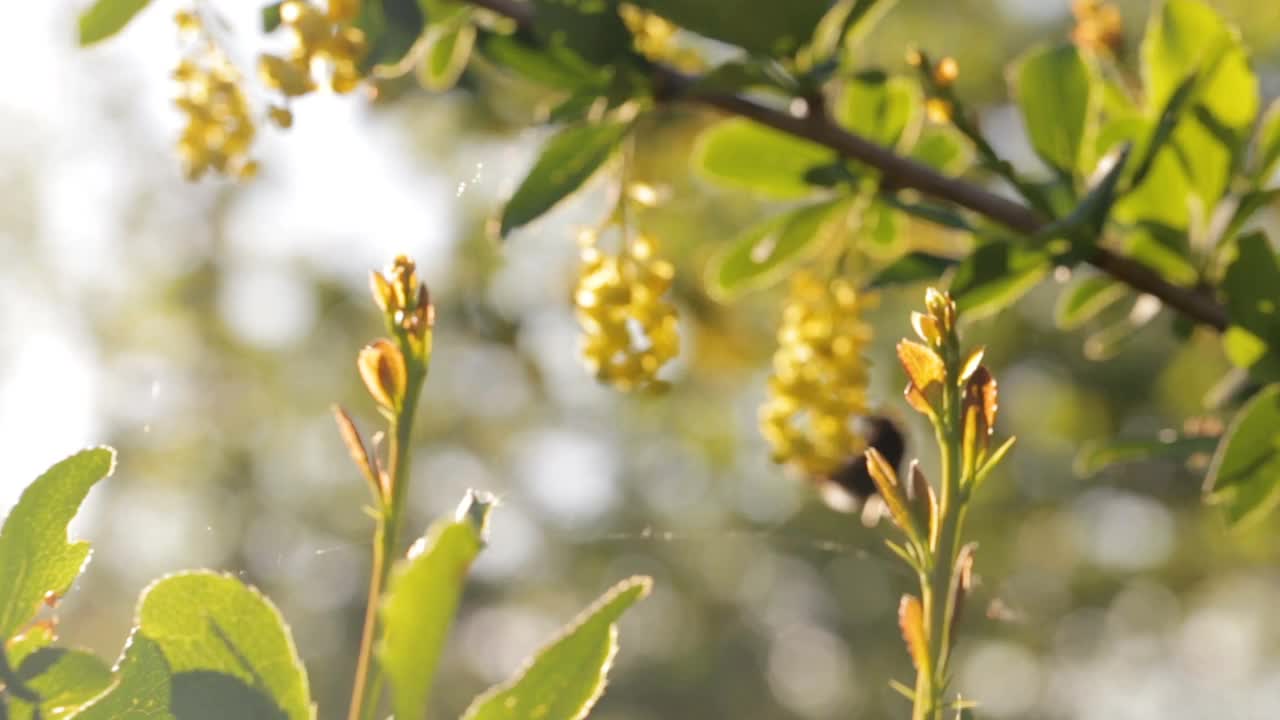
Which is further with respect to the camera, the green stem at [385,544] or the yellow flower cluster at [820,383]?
the yellow flower cluster at [820,383]

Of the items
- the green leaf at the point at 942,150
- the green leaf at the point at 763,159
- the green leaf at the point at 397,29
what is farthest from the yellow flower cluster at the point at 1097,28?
the green leaf at the point at 397,29

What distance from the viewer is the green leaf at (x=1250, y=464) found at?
2.28 feet

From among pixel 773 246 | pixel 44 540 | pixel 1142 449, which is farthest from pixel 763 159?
pixel 44 540

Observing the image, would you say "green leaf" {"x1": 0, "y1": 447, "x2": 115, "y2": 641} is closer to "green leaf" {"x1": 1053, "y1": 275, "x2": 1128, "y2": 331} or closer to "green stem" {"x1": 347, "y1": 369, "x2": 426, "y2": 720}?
"green stem" {"x1": 347, "y1": 369, "x2": 426, "y2": 720}

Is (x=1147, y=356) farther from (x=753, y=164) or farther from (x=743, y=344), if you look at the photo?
(x=753, y=164)

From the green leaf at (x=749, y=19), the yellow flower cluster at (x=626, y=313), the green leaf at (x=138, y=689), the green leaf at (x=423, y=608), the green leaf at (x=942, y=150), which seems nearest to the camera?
the green leaf at (x=423, y=608)

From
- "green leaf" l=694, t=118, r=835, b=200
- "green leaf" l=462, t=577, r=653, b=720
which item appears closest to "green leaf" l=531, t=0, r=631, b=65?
"green leaf" l=694, t=118, r=835, b=200

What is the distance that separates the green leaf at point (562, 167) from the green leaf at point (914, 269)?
163mm

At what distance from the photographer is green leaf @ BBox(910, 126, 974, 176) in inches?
35.8

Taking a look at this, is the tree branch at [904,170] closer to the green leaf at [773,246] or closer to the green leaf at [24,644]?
the green leaf at [773,246]

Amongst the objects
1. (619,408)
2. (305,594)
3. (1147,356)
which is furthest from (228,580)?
(305,594)

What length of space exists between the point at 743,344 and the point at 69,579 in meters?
1.99

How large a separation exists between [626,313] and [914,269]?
157 mm

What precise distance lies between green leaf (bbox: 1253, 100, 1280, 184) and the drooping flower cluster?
0.56 metres
